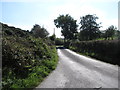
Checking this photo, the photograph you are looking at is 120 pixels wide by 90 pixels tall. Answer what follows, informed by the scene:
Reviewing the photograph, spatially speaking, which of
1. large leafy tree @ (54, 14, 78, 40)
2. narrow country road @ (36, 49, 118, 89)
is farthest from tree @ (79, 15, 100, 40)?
narrow country road @ (36, 49, 118, 89)

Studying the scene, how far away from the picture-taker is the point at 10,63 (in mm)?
5664

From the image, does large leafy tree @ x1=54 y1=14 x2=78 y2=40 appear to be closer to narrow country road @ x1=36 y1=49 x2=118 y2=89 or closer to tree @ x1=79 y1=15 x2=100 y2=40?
tree @ x1=79 y1=15 x2=100 y2=40

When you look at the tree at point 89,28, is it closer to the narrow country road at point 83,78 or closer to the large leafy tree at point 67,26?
the large leafy tree at point 67,26

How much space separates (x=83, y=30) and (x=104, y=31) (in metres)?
13.4

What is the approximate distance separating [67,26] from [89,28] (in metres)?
10.6

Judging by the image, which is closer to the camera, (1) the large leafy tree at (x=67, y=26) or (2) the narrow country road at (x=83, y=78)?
(2) the narrow country road at (x=83, y=78)

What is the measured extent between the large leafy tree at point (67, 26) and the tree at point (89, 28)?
403 cm

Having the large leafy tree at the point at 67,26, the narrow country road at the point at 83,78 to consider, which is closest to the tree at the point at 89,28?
the large leafy tree at the point at 67,26

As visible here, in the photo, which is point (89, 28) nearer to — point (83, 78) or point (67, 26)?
point (67, 26)

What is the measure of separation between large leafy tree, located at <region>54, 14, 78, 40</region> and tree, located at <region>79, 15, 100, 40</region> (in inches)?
159

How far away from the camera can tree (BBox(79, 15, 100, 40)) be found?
51156mm

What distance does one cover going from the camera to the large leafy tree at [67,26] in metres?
53.3

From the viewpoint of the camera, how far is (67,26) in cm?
5391

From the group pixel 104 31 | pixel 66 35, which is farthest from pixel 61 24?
pixel 104 31
